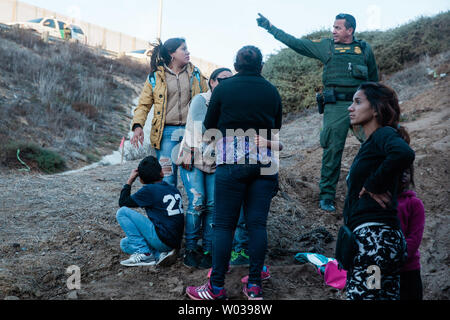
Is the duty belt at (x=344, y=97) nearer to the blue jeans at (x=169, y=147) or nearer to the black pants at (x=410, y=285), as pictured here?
the blue jeans at (x=169, y=147)

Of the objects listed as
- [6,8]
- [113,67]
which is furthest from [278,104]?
[6,8]

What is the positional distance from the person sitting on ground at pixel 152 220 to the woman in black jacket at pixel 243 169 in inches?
37.0

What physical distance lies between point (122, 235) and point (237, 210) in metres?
2.12

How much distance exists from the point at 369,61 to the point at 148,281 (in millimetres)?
3659

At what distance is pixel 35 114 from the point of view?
12.0 meters

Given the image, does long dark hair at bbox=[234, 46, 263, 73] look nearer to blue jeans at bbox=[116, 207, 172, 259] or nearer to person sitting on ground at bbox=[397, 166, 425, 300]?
person sitting on ground at bbox=[397, 166, 425, 300]

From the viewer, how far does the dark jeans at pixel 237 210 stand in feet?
9.30

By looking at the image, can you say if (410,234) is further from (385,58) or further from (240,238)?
(385,58)

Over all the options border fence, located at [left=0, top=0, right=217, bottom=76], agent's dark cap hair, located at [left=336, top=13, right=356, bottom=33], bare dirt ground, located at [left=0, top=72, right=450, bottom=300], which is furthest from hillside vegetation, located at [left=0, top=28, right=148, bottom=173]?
border fence, located at [left=0, top=0, right=217, bottom=76]

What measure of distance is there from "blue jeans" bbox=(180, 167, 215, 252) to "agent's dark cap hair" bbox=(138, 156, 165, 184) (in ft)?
→ 0.78

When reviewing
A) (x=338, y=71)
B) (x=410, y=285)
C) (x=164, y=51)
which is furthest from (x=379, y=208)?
(x=338, y=71)

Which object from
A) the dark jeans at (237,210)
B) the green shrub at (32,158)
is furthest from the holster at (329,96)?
the green shrub at (32,158)

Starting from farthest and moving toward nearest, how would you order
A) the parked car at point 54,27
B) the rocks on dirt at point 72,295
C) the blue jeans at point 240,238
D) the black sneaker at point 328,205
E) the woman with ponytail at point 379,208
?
the parked car at point 54,27 < the black sneaker at point 328,205 < the blue jeans at point 240,238 < the rocks on dirt at point 72,295 < the woman with ponytail at point 379,208

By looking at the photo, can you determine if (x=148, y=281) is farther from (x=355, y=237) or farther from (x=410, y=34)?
(x=410, y=34)
